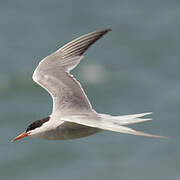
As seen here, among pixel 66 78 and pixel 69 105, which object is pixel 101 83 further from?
pixel 69 105

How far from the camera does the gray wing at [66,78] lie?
7.91 m

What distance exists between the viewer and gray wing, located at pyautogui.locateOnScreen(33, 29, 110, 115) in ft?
25.9

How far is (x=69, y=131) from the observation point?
7.22m

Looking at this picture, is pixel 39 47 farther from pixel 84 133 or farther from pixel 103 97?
pixel 84 133

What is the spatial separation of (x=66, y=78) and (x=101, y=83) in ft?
50.8

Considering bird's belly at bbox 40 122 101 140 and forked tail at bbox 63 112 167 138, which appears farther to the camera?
bird's belly at bbox 40 122 101 140

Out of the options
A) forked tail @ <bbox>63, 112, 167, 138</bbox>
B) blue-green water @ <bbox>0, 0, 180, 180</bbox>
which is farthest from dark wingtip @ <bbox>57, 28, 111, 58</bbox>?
blue-green water @ <bbox>0, 0, 180, 180</bbox>

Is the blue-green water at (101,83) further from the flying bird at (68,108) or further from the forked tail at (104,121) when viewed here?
the forked tail at (104,121)

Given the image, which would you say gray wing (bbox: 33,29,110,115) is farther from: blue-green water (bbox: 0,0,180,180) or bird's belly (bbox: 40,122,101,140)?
blue-green water (bbox: 0,0,180,180)

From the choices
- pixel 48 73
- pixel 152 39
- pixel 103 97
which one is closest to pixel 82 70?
pixel 103 97

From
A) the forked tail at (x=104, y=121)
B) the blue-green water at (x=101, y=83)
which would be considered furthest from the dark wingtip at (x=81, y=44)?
the blue-green water at (x=101, y=83)

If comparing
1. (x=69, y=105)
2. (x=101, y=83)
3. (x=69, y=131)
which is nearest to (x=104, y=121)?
(x=69, y=131)

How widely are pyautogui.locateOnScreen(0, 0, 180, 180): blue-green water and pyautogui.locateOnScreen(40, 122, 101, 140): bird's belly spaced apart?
12.2 metres

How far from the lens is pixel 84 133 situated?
7.29 meters
